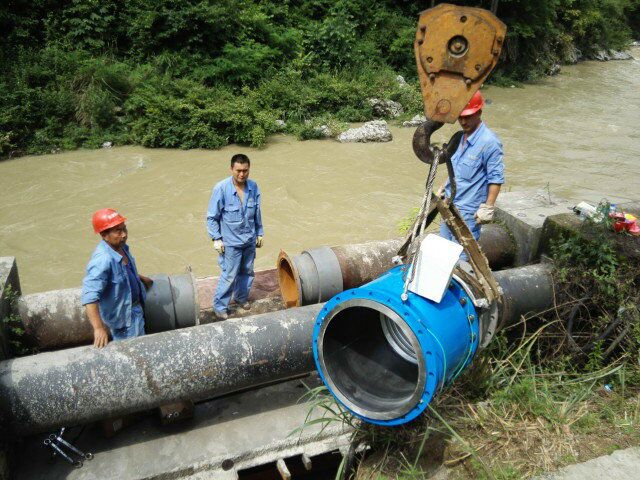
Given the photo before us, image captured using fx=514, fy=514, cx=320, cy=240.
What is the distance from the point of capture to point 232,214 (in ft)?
15.5

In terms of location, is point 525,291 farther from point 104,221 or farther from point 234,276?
point 104,221

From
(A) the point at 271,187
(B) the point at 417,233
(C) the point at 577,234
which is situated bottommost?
(A) the point at 271,187

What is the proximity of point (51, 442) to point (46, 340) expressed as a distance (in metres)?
0.80

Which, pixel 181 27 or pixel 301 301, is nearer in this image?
pixel 301 301

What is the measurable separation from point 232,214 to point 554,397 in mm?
3004

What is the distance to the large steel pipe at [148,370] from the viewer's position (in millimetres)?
2910

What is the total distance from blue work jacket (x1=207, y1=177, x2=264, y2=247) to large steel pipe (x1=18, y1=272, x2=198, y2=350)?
0.80 m

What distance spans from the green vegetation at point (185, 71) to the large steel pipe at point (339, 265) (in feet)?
27.4

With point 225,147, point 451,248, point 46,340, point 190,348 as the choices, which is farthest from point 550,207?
point 225,147

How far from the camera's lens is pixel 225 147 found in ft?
41.3

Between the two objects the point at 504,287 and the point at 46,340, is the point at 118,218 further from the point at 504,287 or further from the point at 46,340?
the point at 504,287

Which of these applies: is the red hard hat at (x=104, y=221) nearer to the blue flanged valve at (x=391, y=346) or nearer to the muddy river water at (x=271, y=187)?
the blue flanged valve at (x=391, y=346)

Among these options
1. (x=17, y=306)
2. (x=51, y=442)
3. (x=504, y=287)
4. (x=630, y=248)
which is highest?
(x=630, y=248)

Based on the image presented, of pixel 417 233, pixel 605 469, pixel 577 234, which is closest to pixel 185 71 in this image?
pixel 577 234
